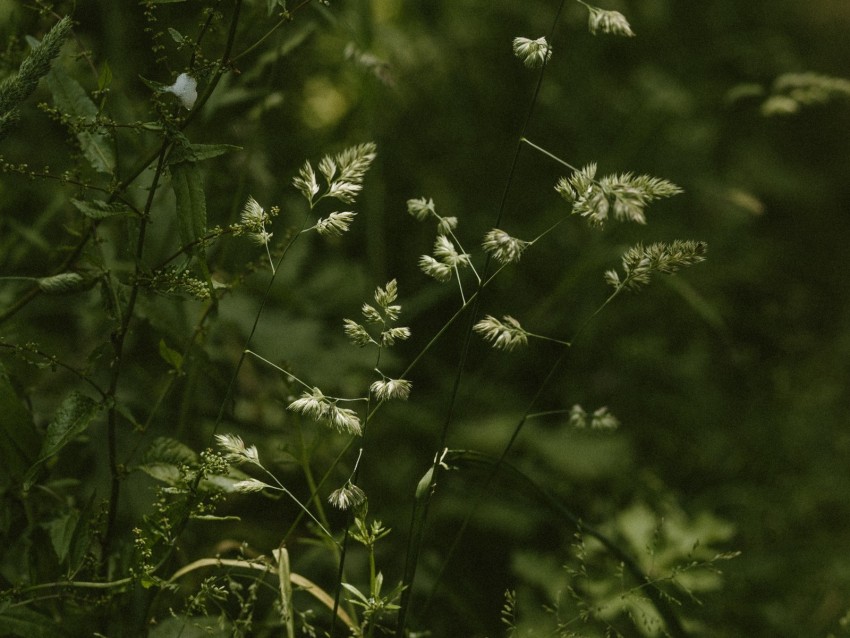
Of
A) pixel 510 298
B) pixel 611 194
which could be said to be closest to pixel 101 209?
pixel 611 194

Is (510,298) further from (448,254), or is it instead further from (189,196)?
(189,196)

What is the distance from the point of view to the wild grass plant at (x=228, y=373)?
0.87 metres

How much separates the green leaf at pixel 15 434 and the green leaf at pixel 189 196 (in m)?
0.30

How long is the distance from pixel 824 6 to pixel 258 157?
11.9 feet

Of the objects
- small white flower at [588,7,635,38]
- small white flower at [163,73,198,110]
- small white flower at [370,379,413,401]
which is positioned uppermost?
small white flower at [588,7,635,38]

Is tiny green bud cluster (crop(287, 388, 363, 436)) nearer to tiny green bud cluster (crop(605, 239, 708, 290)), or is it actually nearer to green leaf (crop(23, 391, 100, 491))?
green leaf (crop(23, 391, 100, 491))

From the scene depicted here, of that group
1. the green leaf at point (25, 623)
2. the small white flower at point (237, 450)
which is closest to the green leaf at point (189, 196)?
the small white flower at point (237, 450)

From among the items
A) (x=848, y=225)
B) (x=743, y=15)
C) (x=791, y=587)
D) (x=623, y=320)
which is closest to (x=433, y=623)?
(x=791, y=587)

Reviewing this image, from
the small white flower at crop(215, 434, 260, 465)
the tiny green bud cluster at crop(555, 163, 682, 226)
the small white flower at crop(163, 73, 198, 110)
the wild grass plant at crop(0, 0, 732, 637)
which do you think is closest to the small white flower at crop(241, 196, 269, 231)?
the wild grass plant at crop(0, 0, 732, 637)

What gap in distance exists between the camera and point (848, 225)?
3.46m

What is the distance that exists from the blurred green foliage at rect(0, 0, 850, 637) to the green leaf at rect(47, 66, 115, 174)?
6cm

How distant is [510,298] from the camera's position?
91.7 inches

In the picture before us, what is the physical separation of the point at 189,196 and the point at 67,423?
11.6 inches

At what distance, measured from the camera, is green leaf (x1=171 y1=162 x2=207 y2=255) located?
2.84 feet
